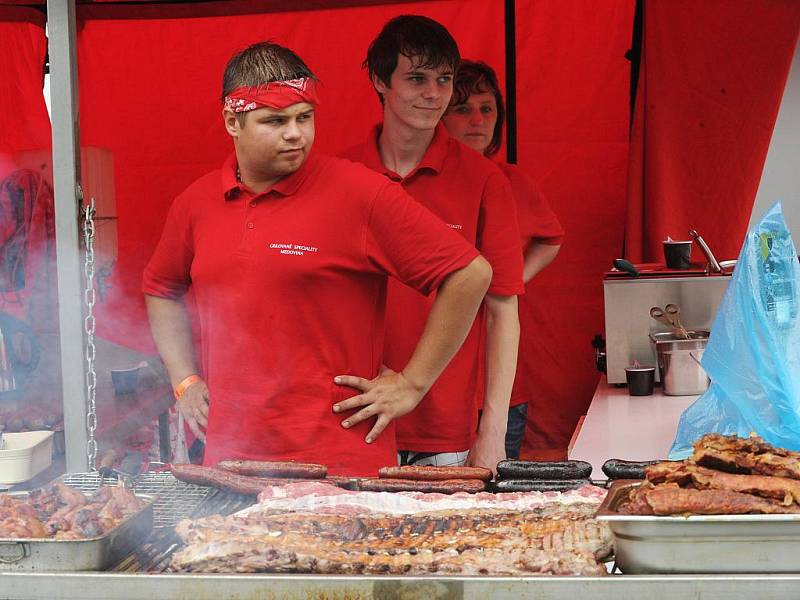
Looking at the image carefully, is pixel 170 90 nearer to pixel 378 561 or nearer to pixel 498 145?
pixel 498 145

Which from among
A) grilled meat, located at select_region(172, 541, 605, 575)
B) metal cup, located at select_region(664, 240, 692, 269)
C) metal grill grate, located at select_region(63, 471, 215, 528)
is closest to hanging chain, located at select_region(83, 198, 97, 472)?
metal grill grate, located at select_region(63, 471, 215, 528)

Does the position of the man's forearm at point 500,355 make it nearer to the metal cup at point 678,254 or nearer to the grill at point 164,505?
the grill at point 164,505

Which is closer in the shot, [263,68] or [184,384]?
[263,68]

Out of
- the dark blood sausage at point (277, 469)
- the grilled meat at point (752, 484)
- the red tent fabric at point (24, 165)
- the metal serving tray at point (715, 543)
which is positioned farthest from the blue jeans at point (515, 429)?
the metal serving tray at point (715, 543)

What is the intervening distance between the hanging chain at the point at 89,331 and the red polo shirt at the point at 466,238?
1134mm

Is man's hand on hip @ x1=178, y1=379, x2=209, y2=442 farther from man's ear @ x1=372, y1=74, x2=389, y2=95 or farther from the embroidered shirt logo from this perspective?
man's ear @ x1=372, y1=74, x2=389, y2=95

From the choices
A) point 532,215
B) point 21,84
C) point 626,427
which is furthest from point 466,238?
point 21,84

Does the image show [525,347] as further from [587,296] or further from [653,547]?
[653,547]

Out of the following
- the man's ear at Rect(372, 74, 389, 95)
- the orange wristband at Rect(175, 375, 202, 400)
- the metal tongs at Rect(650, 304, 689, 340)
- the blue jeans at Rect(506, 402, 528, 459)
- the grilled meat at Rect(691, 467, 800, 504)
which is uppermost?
the man's ear at Rect(372, 74, 389, 95)

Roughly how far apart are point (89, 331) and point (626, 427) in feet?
7.99

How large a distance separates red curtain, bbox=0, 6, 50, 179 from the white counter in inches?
145

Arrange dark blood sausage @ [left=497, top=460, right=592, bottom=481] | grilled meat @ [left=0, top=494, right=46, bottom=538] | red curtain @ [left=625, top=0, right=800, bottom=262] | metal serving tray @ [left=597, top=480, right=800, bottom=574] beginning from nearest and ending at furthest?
metal serving tray @ [left=597, top=480, right=800, bottom=574]
grilled meat @ [left=0, top=494, right=46, bottom=538]
dark blood sausage @ [left=497, top=460, right=592, bottom=481]
red curtain @ [left=625, top=0, right=800, bottom=262]

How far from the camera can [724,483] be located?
7.22 feet

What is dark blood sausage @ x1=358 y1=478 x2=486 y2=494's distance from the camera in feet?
9.36
